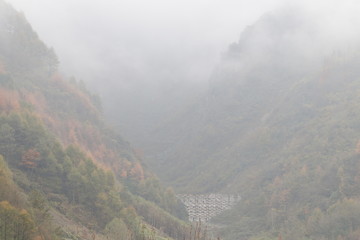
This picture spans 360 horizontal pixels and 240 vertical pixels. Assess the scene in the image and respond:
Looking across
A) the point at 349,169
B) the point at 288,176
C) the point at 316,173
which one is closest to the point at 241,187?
the point at 288,176

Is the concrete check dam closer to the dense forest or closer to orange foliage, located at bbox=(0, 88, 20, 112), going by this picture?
the dense forest

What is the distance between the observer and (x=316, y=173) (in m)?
104

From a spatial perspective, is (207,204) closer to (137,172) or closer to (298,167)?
(137,172)

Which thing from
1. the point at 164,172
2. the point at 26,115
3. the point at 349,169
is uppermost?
the point at 164,172

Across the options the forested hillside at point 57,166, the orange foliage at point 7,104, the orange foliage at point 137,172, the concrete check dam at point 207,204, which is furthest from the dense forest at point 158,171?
the concrete check dam at point 207,204

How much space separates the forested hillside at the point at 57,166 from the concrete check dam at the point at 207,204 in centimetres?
1438

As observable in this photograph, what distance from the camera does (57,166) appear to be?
204ft

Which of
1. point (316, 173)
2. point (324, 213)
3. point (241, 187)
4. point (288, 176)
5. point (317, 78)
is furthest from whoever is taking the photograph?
point (317, 78)

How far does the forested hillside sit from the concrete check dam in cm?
1438

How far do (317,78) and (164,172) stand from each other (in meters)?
87.4

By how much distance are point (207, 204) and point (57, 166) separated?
84.7 m

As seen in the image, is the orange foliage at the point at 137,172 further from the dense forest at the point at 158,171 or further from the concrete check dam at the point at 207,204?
the concrete check dam at the point at 207,204

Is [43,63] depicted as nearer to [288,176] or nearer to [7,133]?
[7,133]

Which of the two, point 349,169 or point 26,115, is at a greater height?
point 349,169
